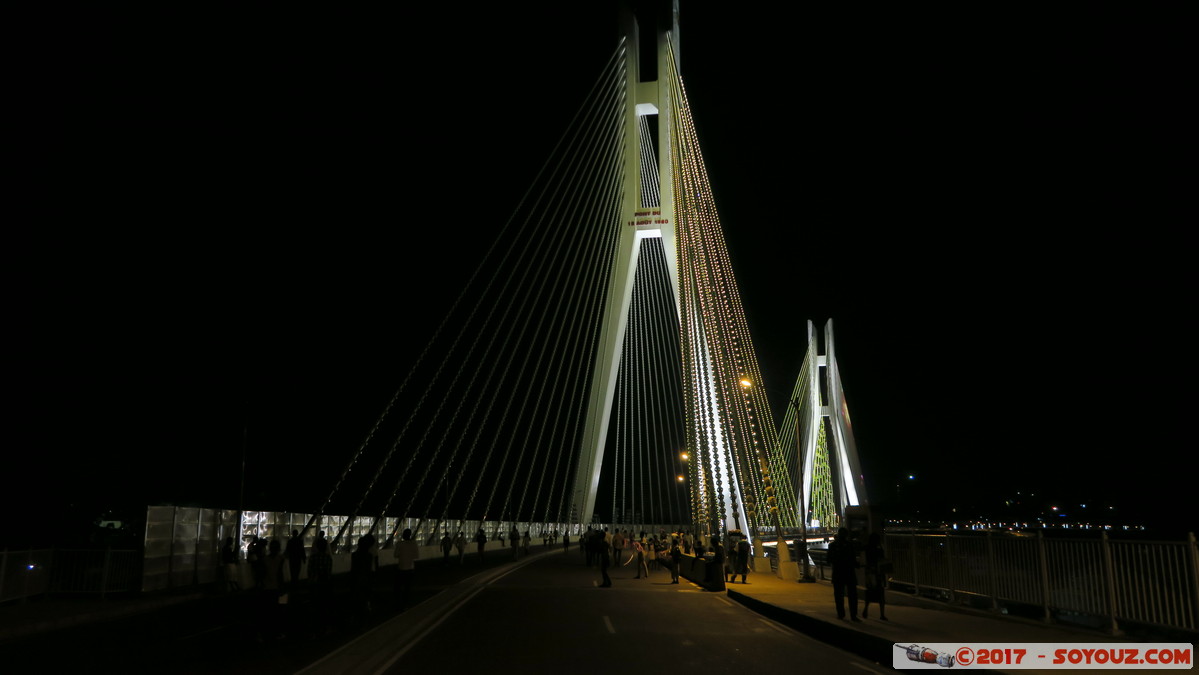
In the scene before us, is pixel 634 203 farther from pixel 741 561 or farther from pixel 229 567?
pixel 229 567

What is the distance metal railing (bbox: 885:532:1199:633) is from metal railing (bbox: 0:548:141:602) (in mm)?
14167

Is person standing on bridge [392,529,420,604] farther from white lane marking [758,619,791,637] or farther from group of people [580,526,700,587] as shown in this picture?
group of people [580,526,700,587]

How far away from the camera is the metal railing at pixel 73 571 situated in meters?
15.9

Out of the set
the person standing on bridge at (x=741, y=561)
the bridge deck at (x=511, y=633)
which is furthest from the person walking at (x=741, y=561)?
the bridge deck at (x=511, y=633)

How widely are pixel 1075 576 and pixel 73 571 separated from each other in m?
16.2

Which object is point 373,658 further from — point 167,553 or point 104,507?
point 104,507

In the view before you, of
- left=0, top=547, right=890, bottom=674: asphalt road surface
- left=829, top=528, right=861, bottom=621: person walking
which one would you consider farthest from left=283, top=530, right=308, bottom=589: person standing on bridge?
left=829, top=528, right=861, bottom=621: person walking

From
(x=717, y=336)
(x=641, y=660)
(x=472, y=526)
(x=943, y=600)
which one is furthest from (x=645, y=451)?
(x=641, y=660)

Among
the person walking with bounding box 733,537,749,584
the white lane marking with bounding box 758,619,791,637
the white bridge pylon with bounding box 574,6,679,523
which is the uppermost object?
the white bridge pylon with bounding box 574,6,679,523

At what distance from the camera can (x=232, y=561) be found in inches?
797

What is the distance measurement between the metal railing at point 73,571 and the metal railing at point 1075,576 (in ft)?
46.5

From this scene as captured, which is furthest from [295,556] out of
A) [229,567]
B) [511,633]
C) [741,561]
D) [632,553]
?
[632,553]

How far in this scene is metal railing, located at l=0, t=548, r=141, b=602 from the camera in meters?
15.9

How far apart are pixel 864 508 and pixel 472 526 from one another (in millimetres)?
32765
